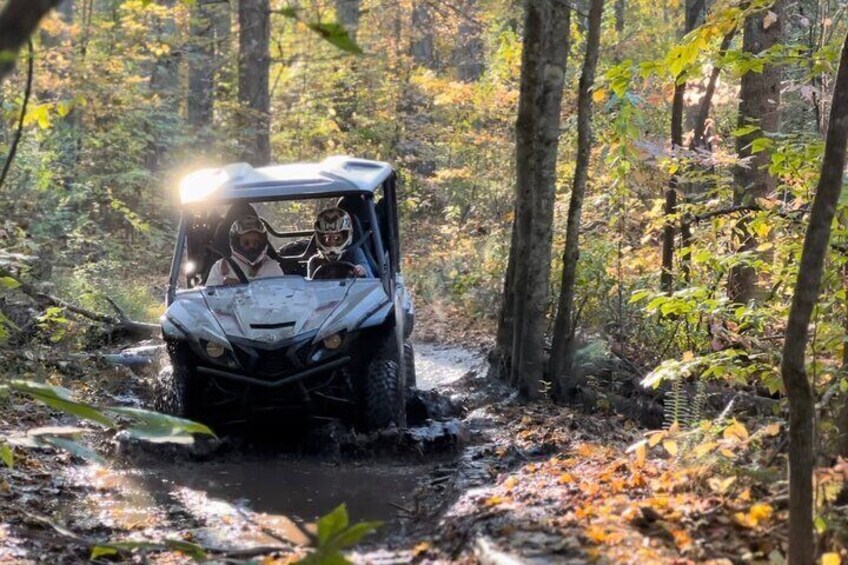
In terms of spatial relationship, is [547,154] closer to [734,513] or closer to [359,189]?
[359,189]

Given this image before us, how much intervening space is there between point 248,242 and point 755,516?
549 cm

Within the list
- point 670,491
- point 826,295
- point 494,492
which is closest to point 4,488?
point 494,492

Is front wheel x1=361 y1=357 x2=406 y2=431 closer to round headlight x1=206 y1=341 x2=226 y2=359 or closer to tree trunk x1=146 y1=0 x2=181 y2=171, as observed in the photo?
round headlight x1=206 y1=341 x2=226 y2=359

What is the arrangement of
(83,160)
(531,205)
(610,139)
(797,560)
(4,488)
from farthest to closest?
(83,160) → (531,205) → (610,139) → (4,488) → (797,560)

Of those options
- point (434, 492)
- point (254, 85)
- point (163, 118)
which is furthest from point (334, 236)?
point (163, 118)

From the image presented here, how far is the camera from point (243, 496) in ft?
20.1

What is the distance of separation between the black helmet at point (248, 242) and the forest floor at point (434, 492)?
1.75 metres

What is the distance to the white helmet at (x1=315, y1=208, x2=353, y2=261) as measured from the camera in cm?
832

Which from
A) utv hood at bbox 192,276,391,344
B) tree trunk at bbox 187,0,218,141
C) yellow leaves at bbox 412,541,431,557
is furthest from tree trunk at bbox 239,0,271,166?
yellow leaves at bbox 412,541,431,557

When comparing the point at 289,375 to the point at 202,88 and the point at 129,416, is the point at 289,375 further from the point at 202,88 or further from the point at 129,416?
the point at 202,88

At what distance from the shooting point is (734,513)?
4.02m

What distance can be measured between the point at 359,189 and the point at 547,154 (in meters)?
2.00

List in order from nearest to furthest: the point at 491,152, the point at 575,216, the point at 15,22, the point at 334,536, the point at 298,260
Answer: the point at 15,22 → the point at 334,536 → the point at 575,216 → the point at 298,260 → the point at 491,152

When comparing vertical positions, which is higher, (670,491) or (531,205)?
(531,205)
